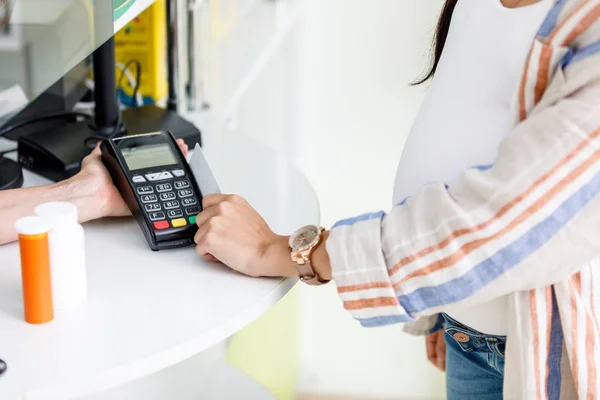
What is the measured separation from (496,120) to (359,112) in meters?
1.29

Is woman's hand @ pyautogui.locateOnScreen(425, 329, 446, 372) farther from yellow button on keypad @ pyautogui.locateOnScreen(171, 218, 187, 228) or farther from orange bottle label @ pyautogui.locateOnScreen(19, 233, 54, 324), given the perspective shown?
orange bottle label @ pyautogui.locateOnScreen(19, 233, 54, 324)

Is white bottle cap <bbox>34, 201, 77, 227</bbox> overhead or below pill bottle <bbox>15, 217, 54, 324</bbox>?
overhead

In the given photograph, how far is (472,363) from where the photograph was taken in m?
1.04

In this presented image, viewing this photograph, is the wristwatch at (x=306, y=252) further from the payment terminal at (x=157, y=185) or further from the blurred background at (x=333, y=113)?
the blurred background at (x=333, y=113)

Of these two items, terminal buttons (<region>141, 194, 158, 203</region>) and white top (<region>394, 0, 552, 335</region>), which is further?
terminal buttons (<region>141, 194, 158, 203</region>)

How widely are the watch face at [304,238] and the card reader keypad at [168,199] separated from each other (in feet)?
0.43

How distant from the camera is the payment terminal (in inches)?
35.5

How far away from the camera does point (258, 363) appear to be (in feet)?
5.76

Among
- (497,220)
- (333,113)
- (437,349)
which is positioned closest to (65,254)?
(497,220)

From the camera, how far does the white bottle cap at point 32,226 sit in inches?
27.5

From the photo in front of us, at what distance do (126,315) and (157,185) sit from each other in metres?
0.21

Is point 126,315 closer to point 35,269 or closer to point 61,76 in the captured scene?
point 35,269

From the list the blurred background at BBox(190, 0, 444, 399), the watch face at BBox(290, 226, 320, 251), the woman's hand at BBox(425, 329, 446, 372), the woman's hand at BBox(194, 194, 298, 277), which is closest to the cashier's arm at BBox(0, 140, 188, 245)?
the woman's hand at BBox(194, 194, 298, 277)

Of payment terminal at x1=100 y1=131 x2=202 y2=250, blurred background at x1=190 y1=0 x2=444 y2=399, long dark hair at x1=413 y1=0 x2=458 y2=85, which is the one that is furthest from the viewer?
blurred background at x1=190 y1=0 x2=444 y2=399
